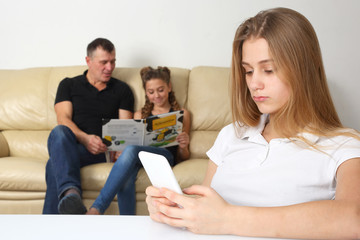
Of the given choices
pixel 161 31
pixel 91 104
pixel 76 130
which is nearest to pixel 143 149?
pixel 76 130

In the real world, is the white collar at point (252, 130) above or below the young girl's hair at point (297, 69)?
below

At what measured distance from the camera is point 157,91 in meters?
2.68

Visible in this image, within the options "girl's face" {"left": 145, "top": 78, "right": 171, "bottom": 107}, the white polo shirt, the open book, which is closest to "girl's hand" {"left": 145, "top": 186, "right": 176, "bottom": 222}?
the white polo shirt

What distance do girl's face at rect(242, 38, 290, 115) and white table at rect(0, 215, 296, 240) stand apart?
0.36 meters

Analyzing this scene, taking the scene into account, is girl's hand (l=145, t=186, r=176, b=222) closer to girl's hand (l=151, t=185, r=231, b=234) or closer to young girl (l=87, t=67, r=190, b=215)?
girl's hand (l=151, t=185, r=231, b=234)

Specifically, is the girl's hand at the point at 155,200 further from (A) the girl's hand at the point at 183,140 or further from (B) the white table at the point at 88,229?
(A) the girl's hand at the point at 183,140

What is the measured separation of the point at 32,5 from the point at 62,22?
0.30 metres

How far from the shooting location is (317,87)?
33.4 inches

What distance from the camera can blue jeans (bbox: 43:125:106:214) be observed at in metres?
2.17

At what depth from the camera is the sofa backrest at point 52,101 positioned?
283cm

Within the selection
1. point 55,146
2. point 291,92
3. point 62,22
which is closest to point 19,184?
point 55,146

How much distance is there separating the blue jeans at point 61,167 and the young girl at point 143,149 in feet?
0.65

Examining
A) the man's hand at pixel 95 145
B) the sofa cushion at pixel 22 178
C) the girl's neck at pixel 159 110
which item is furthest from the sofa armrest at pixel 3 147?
the girl's neck at pixel 159 110

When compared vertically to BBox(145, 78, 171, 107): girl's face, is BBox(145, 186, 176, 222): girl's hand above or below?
above
